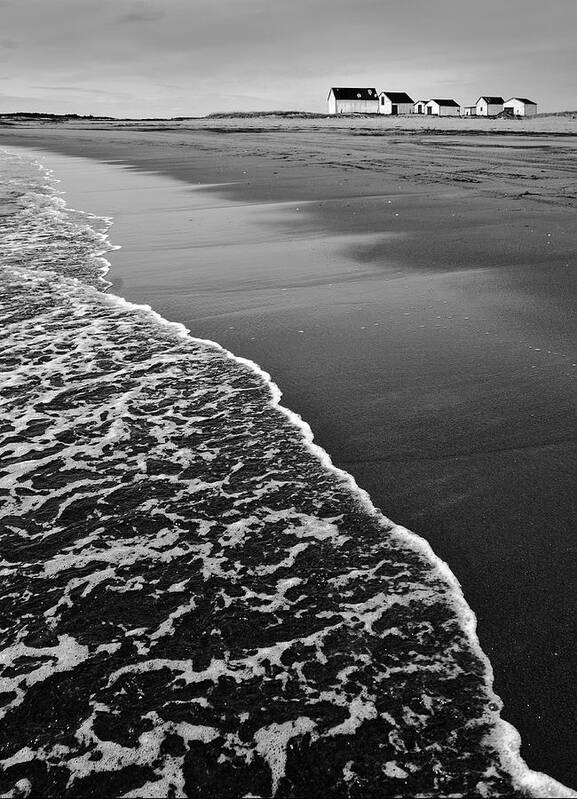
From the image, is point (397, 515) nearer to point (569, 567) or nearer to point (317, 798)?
point (569, 567)

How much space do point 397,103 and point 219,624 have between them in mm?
103015

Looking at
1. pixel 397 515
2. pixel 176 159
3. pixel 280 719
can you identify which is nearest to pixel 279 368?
pixel 397 515

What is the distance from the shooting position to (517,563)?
232 centimetres

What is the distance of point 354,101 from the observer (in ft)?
328

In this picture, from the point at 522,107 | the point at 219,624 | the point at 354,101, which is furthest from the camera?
the point at 354,101

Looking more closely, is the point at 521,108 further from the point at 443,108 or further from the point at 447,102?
the point at 447,102

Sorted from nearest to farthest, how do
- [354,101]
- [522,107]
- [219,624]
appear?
[219,624] → [522,107] → [354,101]

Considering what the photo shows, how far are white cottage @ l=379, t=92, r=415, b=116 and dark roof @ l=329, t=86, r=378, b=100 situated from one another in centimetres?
485

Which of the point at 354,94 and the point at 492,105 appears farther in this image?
the point at 354,94

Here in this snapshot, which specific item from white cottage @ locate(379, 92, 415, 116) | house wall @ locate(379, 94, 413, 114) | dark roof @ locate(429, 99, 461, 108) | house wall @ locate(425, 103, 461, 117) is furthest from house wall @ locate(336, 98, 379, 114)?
dark roof @ locate(429, 99, 461, 108)

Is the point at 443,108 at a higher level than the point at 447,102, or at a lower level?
lower

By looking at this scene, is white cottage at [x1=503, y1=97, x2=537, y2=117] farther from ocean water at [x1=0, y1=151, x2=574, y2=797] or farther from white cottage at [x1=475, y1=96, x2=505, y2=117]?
ocean water at [x1=0, y1=151, x2=574, y2=797]

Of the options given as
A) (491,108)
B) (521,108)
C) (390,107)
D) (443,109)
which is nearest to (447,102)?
(443,109)

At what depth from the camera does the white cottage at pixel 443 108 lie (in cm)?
9562
